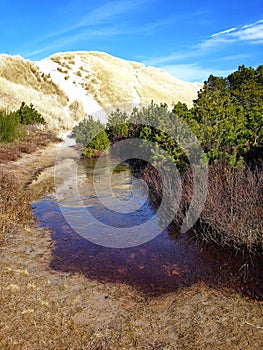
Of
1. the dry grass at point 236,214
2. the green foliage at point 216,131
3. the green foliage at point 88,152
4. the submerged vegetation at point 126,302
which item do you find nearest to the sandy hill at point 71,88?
the green foliage at point 88,152

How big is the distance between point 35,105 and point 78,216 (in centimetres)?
2478

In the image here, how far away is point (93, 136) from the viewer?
59.7 ft

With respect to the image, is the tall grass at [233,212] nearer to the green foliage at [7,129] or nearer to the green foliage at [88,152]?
the green foliage at [88,152]

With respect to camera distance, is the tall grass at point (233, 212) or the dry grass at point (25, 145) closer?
the tall grass at point (233, 212)

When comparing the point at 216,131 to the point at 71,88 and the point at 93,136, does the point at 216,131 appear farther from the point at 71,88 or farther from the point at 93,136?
the point at 71,88

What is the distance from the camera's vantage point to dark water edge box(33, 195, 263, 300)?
504cm

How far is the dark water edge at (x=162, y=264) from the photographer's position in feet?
16.5

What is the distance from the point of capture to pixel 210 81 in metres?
22.9

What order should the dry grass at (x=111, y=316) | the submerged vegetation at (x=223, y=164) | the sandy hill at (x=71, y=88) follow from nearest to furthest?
the dry grass at (x=111, y=316)
the submerged vegetation at (x=223, y=164)
the sandy hill at (x=71, y=88)

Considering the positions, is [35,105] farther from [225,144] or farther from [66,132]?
[225,144]

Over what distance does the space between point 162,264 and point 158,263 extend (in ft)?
0.27

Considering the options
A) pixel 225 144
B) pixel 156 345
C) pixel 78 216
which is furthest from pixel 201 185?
pixel 156 345

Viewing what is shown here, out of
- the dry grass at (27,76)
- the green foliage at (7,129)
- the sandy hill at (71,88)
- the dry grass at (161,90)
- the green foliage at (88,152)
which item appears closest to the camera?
the green foliage at (7,129)

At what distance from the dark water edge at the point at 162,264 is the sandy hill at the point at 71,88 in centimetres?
2171
